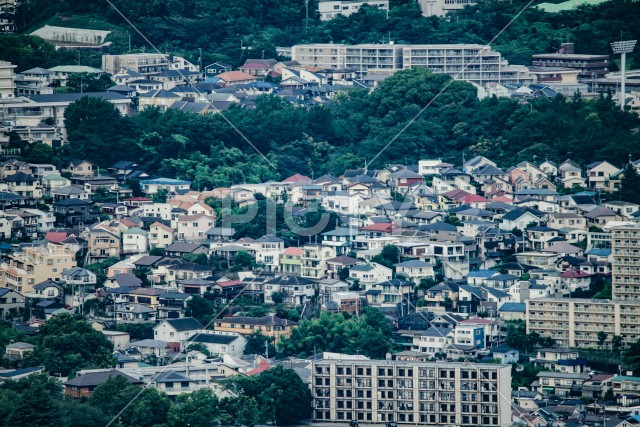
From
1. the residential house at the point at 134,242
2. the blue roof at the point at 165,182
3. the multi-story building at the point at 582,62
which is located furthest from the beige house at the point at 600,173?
the residential house at the point at 134,242

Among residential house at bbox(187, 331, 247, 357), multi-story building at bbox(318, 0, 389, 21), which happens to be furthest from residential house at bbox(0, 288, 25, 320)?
multi-story building at bbox(318, 0, 389, 21)

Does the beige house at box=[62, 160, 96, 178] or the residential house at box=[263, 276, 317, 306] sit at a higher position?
the beige house at box=[62, 160, 96, 178]

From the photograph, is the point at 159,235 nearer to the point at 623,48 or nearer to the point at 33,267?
the point at 33,267

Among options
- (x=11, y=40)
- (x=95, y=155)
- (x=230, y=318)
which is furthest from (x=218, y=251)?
(x=11, y=40)

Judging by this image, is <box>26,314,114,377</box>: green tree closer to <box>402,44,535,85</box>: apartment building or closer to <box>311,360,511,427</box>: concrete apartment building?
<box>311,360,511,427</box>: concrete apartment building

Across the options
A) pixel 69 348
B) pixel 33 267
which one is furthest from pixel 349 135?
pixel 69 348

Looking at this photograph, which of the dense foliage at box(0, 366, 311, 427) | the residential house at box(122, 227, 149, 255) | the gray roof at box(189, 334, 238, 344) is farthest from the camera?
the residential house at box(122, 227, 149, 255)

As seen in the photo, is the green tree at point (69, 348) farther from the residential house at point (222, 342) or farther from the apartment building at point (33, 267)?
the apartment building at point (33, 267)
